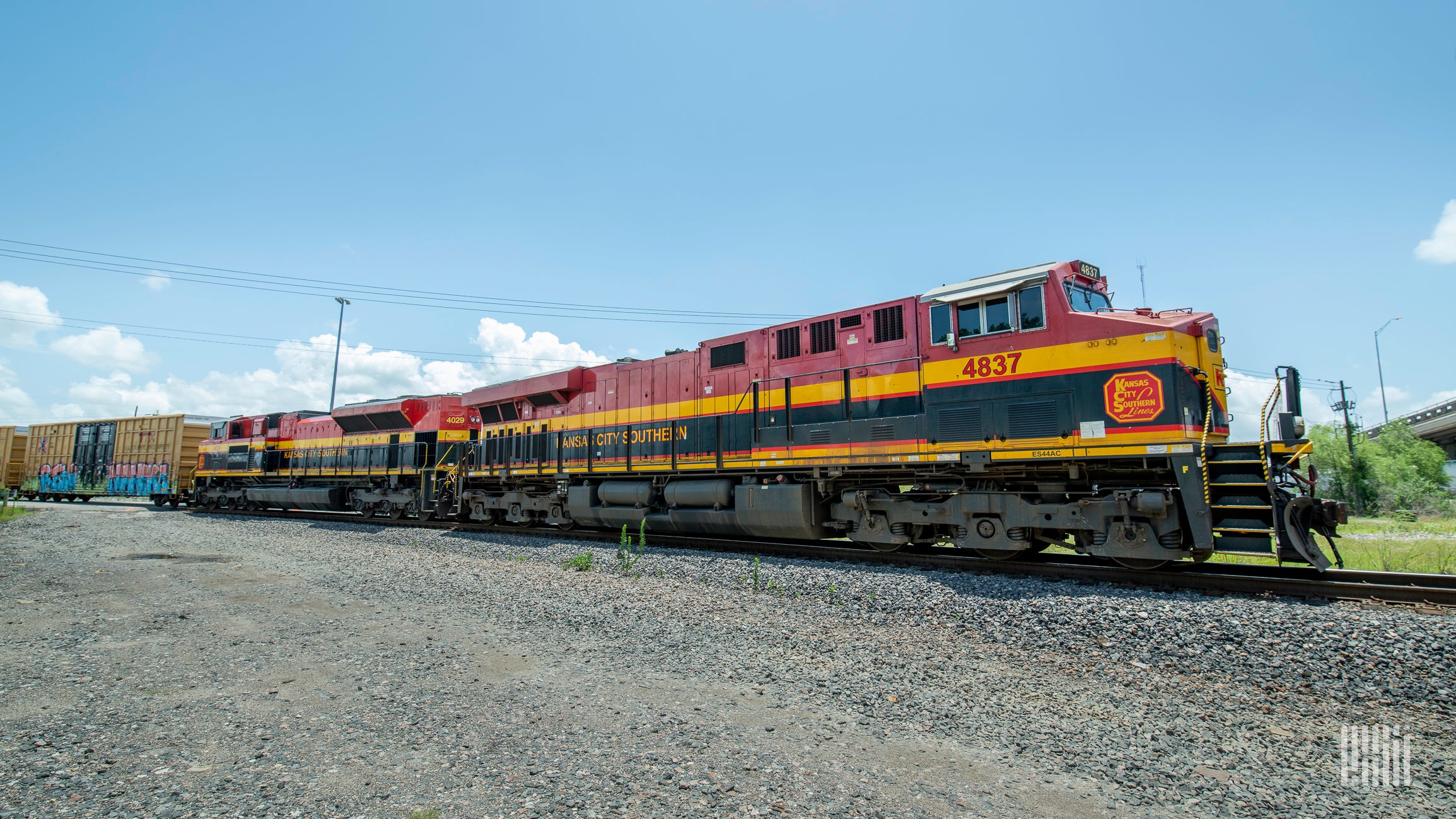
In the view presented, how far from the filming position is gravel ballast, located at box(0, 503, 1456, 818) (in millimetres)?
3158

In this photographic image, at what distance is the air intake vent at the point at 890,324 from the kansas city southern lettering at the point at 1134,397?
290 centimetres

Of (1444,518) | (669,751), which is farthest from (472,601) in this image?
(1444,518)

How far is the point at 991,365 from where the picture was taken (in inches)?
345

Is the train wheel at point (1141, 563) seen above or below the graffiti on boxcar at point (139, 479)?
below

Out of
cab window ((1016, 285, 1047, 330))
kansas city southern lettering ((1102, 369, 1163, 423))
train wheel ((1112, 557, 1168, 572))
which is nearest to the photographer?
kansas city southern lettering ((1102, 369, 1163, 423))

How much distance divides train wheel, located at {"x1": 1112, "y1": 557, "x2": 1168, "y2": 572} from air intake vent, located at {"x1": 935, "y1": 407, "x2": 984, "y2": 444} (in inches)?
84.5

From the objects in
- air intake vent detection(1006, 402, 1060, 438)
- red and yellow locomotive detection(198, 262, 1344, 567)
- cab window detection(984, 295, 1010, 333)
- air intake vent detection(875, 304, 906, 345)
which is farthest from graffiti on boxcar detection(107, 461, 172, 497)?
air intake vent detection(1006, 402, 1060, 438)

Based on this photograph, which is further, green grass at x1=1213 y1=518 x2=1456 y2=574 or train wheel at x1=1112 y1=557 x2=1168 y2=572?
green grass at x1=1213 y1=518 x2=1456 y2=574

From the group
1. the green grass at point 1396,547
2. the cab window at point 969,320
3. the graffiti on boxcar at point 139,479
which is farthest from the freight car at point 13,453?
the green grass at point 1396,547

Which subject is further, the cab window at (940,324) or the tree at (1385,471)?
the tree at (1385,471)

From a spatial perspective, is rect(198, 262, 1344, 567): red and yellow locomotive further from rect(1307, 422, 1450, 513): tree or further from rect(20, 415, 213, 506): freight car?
rect(1307, 422, 1450, 513): tree

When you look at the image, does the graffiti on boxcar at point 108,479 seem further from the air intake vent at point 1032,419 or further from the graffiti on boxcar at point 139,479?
the air intake vent at point 1032,419

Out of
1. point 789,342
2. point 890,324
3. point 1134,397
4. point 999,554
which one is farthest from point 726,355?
point 1134,397

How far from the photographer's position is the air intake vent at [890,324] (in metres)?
9.94
